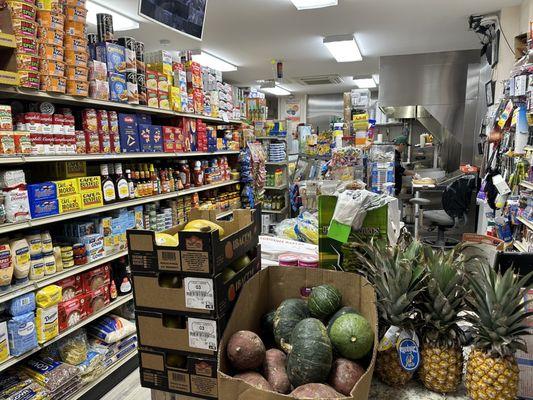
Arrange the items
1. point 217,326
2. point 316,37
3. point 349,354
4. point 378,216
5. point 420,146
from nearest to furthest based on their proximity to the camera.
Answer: point 349,354
point 217,326
point 378,216
point 316,37
point 420,146

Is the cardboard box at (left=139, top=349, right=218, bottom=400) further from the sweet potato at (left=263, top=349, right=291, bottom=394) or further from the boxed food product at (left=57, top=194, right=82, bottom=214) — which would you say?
the boxed food product at (left=57, top=194, right=82, bottom=214)

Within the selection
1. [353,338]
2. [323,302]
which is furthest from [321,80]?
[353,338]

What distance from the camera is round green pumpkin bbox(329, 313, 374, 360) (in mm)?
1157

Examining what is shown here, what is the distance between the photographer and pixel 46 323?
2.47 meters

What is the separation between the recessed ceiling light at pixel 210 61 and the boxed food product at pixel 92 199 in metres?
4.79

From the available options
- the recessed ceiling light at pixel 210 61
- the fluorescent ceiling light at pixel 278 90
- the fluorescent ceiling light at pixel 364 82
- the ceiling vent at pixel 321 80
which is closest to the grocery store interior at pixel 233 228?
the recessed ceiling light at pixel 210 61

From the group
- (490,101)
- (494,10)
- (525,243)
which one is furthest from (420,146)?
(525,243)

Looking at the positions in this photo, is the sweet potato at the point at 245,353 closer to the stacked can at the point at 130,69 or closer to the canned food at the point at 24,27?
the canned food at the point at 24,27

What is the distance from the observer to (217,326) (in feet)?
4.22

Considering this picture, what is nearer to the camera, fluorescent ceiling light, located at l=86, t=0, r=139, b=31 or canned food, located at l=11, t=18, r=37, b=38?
canned food, located at l=11, t=18, r=37, b=38

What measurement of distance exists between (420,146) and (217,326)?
776cm

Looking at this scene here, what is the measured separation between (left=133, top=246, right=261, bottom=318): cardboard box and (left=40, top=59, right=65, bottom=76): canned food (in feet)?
5.73

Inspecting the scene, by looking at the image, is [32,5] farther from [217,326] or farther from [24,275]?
[217,326]

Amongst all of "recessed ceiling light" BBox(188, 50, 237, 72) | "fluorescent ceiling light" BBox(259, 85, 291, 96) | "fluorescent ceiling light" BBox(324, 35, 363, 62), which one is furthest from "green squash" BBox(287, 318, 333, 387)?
"fluorescent ceiling light" BBox(259, 85, 291, 96)
